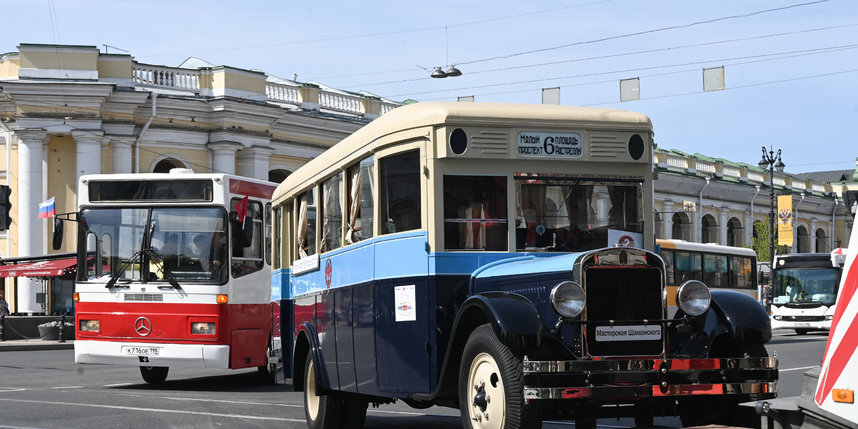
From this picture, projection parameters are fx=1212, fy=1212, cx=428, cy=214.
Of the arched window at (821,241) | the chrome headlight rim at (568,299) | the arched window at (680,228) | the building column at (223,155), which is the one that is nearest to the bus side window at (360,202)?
the chrome headlight rim at (568,299)

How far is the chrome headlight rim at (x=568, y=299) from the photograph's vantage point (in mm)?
7223

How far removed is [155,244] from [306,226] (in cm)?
584

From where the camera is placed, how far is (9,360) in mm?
26172

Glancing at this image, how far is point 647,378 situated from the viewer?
716 cm

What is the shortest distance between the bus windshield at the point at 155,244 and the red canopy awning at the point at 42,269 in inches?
723

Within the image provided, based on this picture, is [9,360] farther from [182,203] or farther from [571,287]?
[571,287]

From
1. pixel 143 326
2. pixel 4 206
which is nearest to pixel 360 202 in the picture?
pixel 143 326

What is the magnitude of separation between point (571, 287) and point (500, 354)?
1.96 ft

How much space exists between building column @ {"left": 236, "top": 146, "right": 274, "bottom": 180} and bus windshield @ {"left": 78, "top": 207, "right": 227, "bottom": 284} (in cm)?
2778

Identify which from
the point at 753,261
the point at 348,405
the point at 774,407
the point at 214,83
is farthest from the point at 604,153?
the point at 214,83

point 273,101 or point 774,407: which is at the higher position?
point 273,101

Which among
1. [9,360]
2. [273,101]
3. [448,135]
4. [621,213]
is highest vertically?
[273,101]

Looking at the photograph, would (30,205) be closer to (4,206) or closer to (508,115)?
(4,206)

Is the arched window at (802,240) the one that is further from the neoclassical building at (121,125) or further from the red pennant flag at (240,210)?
the red pennant flag at (240,210)
